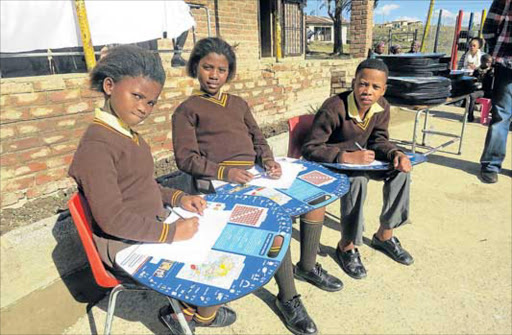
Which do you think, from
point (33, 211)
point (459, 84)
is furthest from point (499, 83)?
point (33, 211)

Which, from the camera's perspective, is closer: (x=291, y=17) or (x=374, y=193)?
(x=374, y=193)

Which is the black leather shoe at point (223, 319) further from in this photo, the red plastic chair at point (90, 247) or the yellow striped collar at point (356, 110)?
the yellow striped collar at point (356, 110)

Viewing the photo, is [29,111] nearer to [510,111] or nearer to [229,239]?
[229,239]

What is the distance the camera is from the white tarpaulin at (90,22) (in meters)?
3.96

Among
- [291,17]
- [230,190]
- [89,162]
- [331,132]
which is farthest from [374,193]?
[291,17]

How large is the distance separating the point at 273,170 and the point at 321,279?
0.79 meters

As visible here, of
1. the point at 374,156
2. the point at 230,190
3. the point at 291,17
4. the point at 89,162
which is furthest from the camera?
the point at 291,17

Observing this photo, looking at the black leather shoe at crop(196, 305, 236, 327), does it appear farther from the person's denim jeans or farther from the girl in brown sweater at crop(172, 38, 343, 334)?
the person's denim jeans

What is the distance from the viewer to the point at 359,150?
2373 mm

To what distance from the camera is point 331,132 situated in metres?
2.42

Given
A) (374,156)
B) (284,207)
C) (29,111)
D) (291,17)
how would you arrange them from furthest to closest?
(291,17)
(29,111)
(374,156)
(284,207)

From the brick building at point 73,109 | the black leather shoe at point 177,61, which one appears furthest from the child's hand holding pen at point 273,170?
the black leather shoe at point 177,61

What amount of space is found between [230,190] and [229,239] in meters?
0.53

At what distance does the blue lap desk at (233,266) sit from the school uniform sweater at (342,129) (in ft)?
3.33
